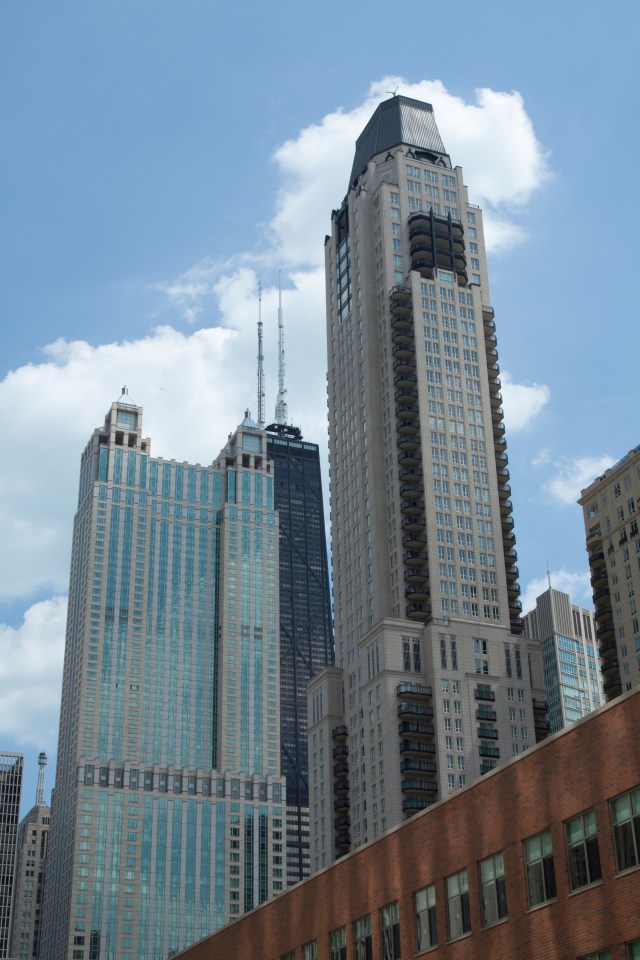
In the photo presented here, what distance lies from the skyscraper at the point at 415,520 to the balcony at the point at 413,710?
165mm

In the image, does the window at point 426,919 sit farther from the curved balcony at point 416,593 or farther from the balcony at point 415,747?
the curved balcony at point 416,593

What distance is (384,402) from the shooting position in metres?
181

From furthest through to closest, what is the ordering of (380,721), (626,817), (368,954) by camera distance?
1. (380,721)
2. (368,954)
3. (626,817)

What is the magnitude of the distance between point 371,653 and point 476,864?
10976cm

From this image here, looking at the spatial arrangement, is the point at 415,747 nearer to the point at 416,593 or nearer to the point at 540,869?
the point at 416,593

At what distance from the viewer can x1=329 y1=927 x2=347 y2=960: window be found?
201 feet

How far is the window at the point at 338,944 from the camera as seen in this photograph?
201 ft

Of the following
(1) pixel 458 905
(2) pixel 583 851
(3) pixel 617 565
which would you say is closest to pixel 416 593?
(3) pixel 617 565

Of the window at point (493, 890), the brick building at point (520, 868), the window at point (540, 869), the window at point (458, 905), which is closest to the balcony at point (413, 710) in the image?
the brick building at point (520, 868)

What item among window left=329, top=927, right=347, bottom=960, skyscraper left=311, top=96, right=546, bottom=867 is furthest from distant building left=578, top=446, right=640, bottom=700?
window left=329, top=927, right=347, bottom=960

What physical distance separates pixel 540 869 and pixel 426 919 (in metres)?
8.38

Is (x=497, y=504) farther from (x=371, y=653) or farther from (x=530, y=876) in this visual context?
(x=530, y=876)

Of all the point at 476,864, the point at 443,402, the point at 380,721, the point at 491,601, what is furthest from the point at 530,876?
the point at 443,402

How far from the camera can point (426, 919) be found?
2176 inches
